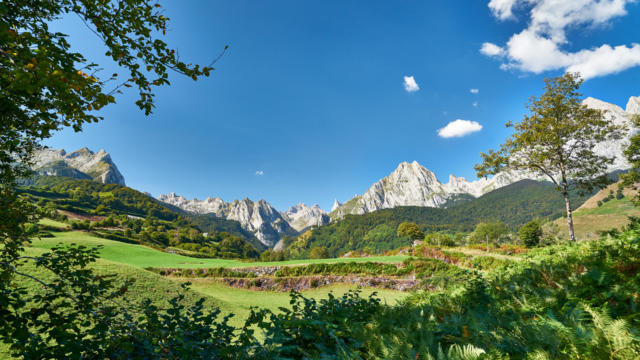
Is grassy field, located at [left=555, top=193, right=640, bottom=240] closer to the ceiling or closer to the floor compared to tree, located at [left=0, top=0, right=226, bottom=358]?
closer to the ceiling

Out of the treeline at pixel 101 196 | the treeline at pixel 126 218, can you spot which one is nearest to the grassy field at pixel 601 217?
the treeline at pixel 126 218

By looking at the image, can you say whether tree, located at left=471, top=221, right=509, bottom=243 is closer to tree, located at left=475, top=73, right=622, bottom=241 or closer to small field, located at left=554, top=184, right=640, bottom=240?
tree, located at left=475, top=73, right=622, bottom=241

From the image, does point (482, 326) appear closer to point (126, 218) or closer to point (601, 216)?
point (126, 218)

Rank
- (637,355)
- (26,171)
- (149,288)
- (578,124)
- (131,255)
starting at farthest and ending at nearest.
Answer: (131,255) < (578,124) < (149,288) < (26,171) < (637,355)

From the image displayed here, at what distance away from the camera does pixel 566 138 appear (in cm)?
1554

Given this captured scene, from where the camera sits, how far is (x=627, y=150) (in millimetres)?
19828

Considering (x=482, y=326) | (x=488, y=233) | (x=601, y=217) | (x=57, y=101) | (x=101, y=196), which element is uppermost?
(x=101, y=196)

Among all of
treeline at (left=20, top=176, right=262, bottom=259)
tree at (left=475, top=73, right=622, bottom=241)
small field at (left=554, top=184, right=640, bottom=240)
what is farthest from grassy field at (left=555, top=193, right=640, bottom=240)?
treeline at (left=20, top=176, right=262, bottom=259)

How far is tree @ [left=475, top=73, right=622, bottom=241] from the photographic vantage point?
49.2ft

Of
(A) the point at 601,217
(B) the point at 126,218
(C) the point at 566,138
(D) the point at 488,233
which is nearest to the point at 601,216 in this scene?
(A) the point at 601,217

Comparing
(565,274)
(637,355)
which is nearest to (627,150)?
(565,274)

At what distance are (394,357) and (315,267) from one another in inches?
1004

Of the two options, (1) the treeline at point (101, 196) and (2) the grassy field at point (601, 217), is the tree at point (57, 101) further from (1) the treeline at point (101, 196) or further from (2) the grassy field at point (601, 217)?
(2) the grassy field at point (601, 217)

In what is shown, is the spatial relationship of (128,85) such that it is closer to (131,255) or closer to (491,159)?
(491,159)
